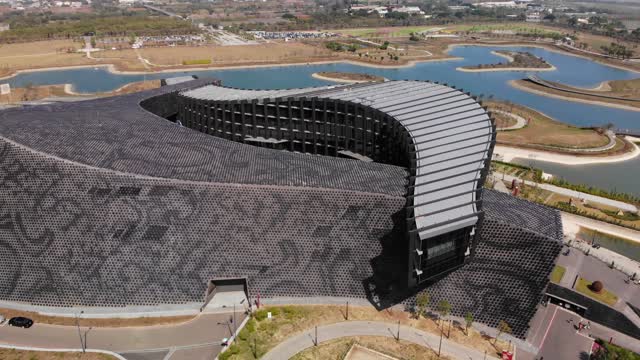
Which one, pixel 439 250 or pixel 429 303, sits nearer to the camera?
pixel 439 250

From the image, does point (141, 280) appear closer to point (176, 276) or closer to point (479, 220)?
point (176, 276)

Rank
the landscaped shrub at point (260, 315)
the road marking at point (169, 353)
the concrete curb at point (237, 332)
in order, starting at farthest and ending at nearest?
the landscaped shrub at point (260, 315)
the concrete curb at point (237, 332)
the road marking at point (169, 353)

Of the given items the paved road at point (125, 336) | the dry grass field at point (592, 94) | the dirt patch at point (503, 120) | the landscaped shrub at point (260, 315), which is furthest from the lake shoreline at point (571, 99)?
the paved road at point (125, 336)

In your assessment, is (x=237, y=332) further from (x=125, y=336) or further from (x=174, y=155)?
(x=174, y=155)

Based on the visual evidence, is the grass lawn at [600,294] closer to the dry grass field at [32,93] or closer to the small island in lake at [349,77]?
the small island in lake at [349,77]

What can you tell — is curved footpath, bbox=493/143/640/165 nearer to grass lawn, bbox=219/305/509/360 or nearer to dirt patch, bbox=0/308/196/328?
grass lawn, bbox=219/305/509/360

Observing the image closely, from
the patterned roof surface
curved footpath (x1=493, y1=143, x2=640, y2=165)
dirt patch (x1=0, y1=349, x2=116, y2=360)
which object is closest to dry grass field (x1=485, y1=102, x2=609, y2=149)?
curved footpath (x1=493, y1=143, x2=640, y2=165)

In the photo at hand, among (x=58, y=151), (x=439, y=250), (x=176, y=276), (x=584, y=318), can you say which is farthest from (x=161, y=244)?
(x=584, y=318)
